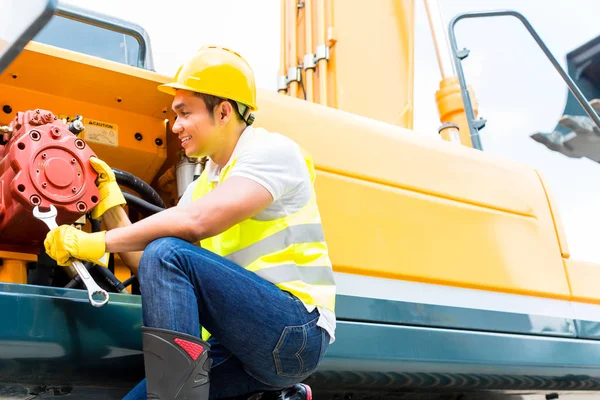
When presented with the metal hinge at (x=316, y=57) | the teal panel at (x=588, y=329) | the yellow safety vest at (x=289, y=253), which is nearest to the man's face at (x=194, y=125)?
the yellow safety vest at (x=289, y=253)

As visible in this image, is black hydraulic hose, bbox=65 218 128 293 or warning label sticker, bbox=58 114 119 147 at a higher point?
warning label sticker, bbox=58 114 119 147

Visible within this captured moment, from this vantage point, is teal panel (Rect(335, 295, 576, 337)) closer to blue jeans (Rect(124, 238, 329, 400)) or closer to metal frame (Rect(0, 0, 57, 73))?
blue jeans (Rect(124, 238, 329, 400))

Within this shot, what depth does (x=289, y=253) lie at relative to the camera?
2043mm

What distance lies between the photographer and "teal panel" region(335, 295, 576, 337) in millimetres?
2621

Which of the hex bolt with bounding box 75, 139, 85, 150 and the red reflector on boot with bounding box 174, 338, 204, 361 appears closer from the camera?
the red reflector on boot with bounding box 174, 338, 204, 361

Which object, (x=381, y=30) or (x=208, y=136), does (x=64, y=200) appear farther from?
(x=381, y=30)

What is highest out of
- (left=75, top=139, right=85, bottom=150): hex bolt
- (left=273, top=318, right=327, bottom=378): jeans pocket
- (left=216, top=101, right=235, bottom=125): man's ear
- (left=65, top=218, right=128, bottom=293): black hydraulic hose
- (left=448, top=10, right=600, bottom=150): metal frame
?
(left=448, top=10, right=600, bottom=150): metal frame

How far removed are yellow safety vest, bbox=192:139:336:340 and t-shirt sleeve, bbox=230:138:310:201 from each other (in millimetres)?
89

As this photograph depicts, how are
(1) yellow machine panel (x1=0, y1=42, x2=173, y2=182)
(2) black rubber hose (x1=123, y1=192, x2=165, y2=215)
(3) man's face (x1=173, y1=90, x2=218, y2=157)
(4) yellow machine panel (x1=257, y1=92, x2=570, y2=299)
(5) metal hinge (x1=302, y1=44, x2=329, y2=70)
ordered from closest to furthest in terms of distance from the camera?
(3) man's face (x1=173, y1=90, x2=218, y2=157) < (1) yellow machine panel (x1=0, y1=42, x2=173, y2=182) < (2) black rubber hose (x1=123, y1=192, x2=165, y2=215) < (4) yellow machine panel (x1=257, y1=92, x2=570, y2=299) < (5) metal hinge (x1=302, y1=44, x2=329, y2=70)

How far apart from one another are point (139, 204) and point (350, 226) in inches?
29.2

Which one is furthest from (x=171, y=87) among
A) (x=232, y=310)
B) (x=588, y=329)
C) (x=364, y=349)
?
(x=588, y=329)

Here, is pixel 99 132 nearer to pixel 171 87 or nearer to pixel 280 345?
pixel 171 87

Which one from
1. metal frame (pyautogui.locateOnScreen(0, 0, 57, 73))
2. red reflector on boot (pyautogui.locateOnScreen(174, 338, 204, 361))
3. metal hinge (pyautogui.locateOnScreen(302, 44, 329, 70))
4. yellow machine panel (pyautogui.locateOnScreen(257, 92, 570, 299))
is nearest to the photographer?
metal frame (pyautogui.locateOnScreen(0, 0, 57, 73))

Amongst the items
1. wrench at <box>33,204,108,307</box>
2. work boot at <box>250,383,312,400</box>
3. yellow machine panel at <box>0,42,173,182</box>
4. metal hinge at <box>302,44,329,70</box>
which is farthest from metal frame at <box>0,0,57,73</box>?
metal hinge at <box>302,44,329,70</box>
